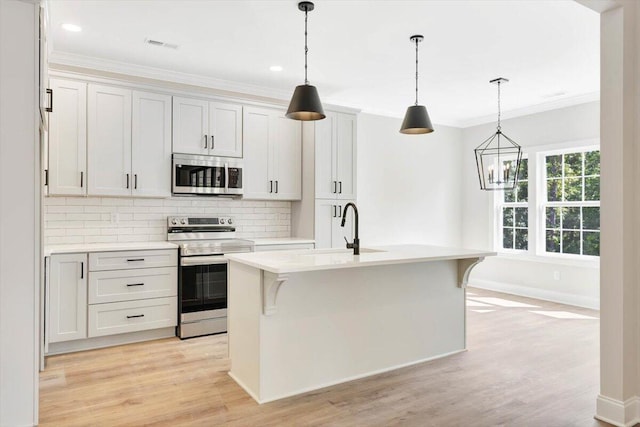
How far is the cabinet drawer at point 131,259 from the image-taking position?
12.8ft

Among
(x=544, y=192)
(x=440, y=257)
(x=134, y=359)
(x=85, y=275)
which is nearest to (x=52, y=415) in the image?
(x=134, y=359)

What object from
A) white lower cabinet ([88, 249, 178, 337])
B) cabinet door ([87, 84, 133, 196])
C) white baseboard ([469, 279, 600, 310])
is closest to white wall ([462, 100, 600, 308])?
white baseboard ([469, 279, 600, 310])

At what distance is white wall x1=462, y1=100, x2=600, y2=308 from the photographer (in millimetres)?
5633

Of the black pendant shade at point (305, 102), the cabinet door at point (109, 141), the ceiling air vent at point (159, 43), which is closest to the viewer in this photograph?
the black pendant shade at point (305, 102)

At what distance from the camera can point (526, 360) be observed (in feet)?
11.8

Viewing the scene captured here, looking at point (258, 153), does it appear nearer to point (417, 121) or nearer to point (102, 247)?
point (102, 247)

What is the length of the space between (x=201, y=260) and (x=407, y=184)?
143 inches

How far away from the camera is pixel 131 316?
4055 mm
